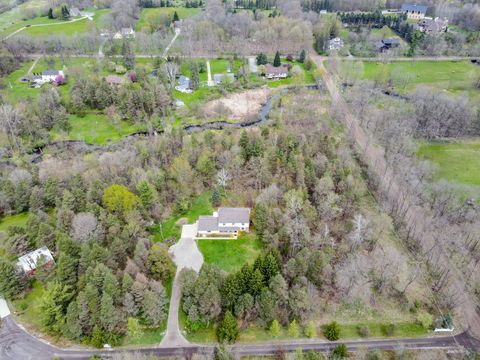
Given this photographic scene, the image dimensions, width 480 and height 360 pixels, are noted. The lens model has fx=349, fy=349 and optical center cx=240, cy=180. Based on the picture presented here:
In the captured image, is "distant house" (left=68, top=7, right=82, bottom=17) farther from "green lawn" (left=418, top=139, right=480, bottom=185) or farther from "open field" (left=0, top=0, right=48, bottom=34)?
"green lawn" (left=418, top=139, right=480, bottom=185)

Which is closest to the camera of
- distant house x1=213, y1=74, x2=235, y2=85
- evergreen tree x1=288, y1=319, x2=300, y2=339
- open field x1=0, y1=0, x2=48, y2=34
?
evergreen tree x1=288, y1=319, x2=300, y2=339

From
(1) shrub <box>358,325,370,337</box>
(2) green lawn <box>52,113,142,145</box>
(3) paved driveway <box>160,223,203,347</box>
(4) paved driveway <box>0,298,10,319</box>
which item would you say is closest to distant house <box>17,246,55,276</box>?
(4) paved driveway <box>0,298,10,319</box>

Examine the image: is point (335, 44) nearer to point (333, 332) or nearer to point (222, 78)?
point (222, 78)

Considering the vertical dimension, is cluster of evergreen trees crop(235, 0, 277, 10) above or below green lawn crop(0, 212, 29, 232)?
above

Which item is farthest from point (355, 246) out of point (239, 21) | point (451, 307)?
point (239, 21)

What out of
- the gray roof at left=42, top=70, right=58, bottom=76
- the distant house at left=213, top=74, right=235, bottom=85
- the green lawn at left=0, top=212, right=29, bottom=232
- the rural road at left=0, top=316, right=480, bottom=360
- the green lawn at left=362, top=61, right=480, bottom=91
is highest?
the gray roof at left=42, top=70, right=58, bottom=76

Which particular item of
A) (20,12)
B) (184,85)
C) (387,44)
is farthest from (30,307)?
(20,12)

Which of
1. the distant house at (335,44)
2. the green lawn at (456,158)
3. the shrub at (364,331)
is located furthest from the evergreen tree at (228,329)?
the distant house at (335,44)

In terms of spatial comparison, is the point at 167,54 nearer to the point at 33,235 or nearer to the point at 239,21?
the point at 239,21
